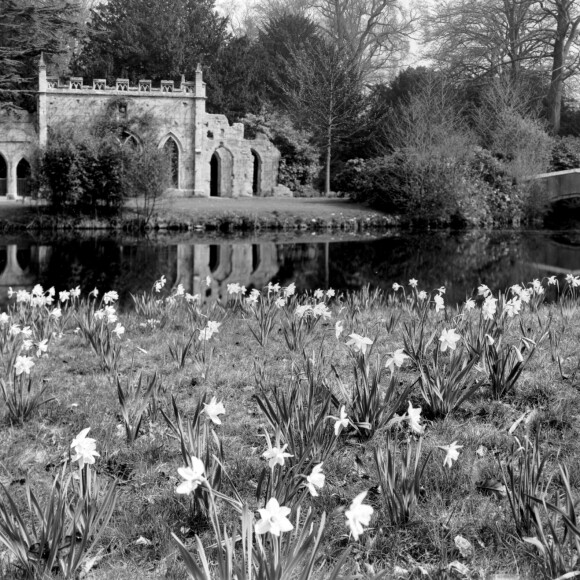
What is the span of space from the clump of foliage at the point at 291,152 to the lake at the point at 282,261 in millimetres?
11598

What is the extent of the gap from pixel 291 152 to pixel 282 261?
61.4 feet

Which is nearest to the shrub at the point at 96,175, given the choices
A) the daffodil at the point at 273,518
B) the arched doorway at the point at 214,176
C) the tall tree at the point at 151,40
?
Result: the arched doorway at the point at 214,176

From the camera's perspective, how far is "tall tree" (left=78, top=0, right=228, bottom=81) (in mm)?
35781

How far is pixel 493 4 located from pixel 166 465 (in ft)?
114

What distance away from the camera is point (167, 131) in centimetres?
3016

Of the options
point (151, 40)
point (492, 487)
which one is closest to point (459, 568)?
point (492, 487)

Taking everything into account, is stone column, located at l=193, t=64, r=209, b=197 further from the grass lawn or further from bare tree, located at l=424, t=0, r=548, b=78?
A: bare tree, located at l=424, t=0, r=548, b=78

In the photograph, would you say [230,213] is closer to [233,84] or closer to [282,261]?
[282,261]

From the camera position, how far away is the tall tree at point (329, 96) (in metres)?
31.9

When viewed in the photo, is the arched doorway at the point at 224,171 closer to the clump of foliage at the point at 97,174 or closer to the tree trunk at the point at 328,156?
the tree trunk at the point at 328,156

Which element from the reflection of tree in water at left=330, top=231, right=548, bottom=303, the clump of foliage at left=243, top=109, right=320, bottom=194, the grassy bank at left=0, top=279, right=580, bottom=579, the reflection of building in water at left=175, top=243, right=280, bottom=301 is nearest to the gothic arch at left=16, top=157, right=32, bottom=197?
the clump of foliage at left=243, top=109, right=320, bottom=194

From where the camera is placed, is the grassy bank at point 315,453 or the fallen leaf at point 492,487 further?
the fallen leaf at point 492,487

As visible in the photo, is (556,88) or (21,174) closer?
(21,174)

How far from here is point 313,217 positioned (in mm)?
25016
